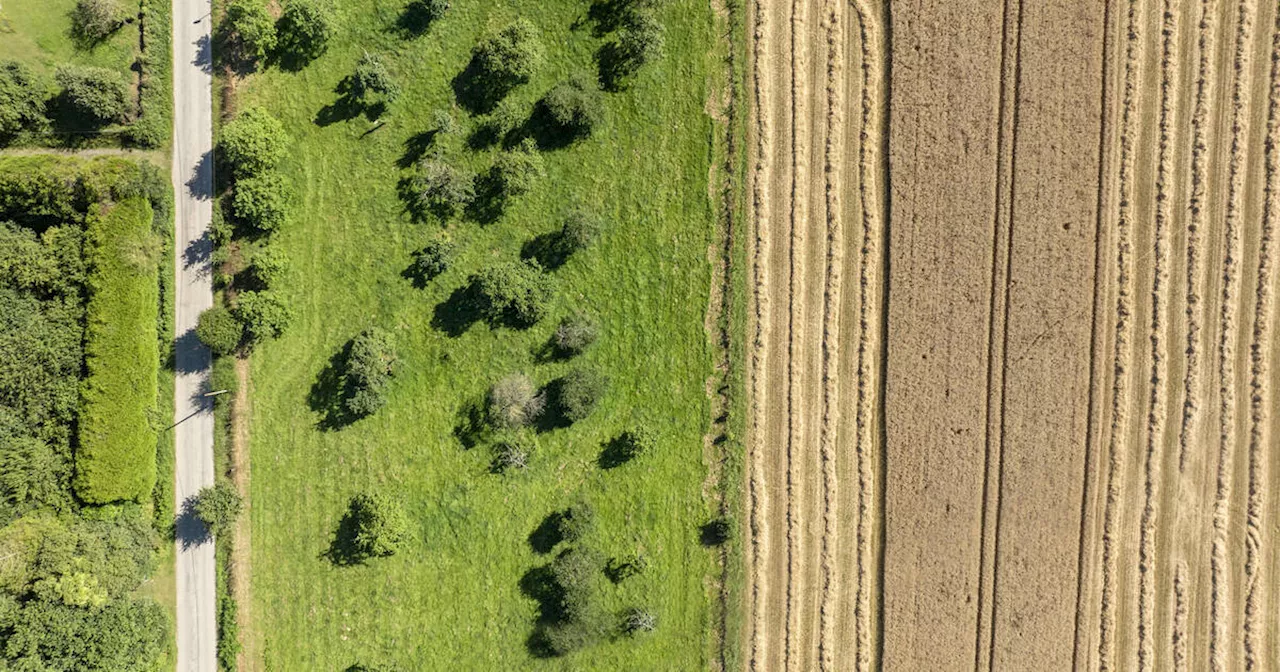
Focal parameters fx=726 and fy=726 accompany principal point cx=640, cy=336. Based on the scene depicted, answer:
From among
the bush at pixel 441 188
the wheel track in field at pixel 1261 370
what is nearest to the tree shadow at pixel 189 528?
the bush at pixel 441 188

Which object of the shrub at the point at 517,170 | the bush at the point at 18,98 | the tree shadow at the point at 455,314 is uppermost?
the bush at the point at 18,98

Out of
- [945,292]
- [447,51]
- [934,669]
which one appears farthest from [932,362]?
[447,51]

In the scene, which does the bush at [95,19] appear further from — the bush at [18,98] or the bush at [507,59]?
the bush at [507,59]

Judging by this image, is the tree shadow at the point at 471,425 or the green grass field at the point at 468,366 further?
the tree shadow at the point at 471,425

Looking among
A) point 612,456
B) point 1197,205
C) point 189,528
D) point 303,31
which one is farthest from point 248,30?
point 1197,205

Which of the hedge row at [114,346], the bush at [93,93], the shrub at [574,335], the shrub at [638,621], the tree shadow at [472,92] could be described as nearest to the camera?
the bush at [93,93]

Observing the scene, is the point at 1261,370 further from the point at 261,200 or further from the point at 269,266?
the point at 261,200
